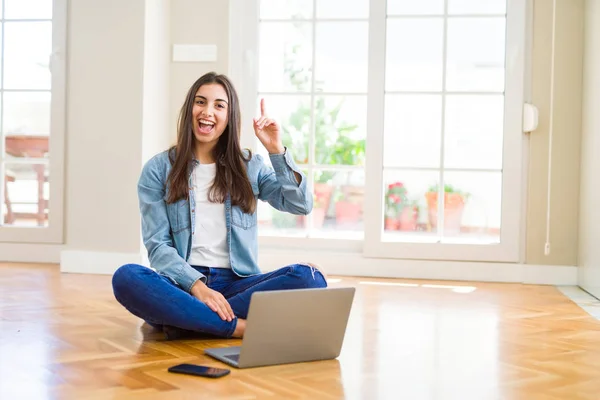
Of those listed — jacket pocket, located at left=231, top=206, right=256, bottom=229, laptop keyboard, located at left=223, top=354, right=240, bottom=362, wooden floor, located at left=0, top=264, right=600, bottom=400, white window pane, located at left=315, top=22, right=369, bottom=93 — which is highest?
white window pane, located at left=315, top=22, right=369, bottom=93

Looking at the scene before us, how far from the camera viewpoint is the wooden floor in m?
2.13

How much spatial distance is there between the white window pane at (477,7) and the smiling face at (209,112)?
2.29m

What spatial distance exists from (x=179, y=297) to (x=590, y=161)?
2.60 m

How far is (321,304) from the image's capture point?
2.38 metres

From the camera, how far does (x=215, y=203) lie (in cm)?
287

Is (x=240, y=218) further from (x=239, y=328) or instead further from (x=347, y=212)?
(x=347, y=212)

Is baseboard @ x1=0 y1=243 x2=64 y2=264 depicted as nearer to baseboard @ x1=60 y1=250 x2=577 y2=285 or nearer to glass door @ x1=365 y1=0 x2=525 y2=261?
baseboard @ x1=60 y1=250 x2=577 y2=285

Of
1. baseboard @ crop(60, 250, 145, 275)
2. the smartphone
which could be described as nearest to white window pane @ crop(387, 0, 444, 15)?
baseboard @ crop(60, 250, 145, 275)

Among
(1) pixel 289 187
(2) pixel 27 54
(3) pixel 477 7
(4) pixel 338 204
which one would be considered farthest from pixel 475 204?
(2) pixel 27 54

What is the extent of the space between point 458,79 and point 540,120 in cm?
51

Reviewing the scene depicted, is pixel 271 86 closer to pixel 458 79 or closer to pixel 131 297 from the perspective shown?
pixel 458 79

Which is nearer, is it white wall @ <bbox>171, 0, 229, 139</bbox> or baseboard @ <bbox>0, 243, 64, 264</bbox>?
white wall @ <bbox>171, 0, 229, 139</bbox>

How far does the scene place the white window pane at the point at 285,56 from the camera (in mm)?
4965

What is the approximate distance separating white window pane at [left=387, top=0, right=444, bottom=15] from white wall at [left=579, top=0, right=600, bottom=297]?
2.64ft
